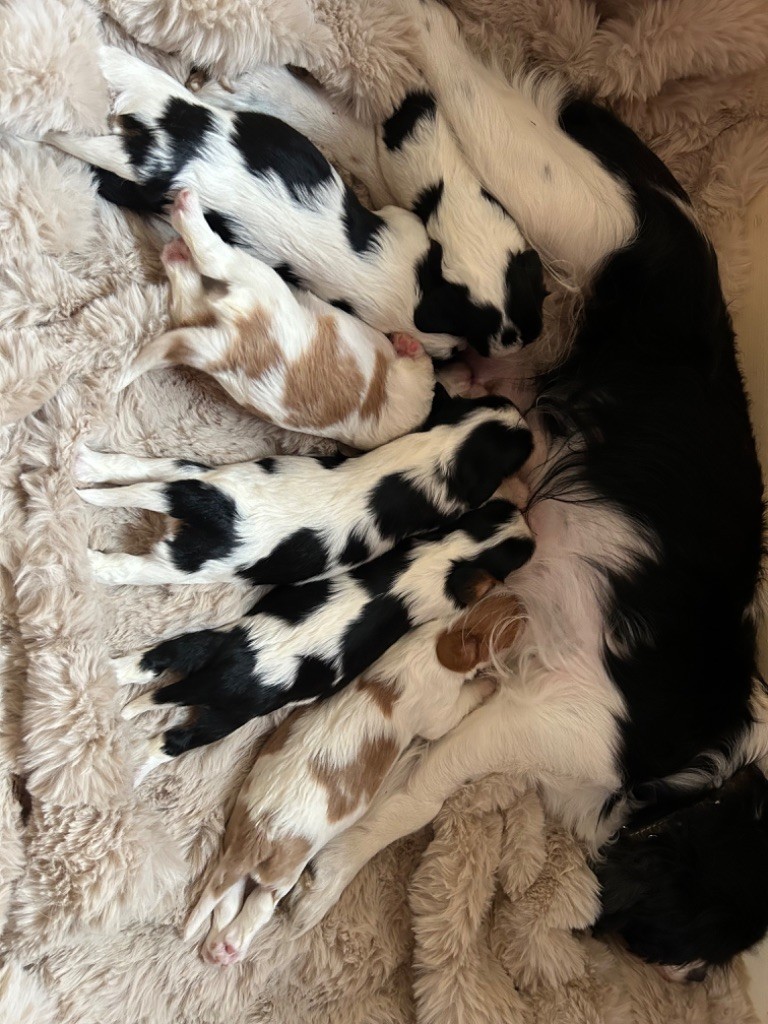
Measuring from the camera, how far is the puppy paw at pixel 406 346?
1.72 metres

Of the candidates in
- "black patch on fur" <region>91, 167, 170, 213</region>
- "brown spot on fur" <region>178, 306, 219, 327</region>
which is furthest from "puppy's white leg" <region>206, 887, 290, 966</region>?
"black patch on fur" <region>91, 167, 170, 213</region>

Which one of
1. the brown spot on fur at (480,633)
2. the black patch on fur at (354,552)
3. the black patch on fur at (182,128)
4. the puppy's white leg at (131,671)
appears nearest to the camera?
the black patch on fur at (182,128)

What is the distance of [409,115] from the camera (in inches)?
65.2

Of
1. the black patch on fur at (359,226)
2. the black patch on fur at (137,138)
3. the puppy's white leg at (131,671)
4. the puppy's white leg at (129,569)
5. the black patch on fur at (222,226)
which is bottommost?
the puppy's white leg at (131,671)

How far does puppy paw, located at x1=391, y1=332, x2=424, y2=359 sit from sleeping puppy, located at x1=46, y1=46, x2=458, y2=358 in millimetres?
43

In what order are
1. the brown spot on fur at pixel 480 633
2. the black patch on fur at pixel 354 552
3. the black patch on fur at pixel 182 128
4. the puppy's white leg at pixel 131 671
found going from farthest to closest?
the brown spot on fur at pixel 480 633, the black patch on fur at pixel 354 552, the puppy's white leg at pixel 131 671, the black patch on fur at pixel 182 128

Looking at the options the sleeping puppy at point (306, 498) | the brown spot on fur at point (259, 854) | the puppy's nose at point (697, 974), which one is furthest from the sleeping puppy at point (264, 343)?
the puppy's nose at point (697, 974)

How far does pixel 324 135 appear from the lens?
1.71 metres

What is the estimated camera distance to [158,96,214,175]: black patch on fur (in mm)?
1403

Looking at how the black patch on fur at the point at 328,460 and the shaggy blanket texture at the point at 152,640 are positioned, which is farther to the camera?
the black patch on fur at the point at 328,460

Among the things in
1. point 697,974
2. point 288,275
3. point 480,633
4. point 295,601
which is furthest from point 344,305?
point 697,974

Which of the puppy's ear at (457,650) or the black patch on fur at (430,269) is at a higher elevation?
the black patch on fur at (430,269)

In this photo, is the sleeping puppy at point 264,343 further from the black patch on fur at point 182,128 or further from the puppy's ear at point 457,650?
the puppy's ear at point 457,650

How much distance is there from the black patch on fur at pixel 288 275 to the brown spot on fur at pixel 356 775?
3.01 feet
